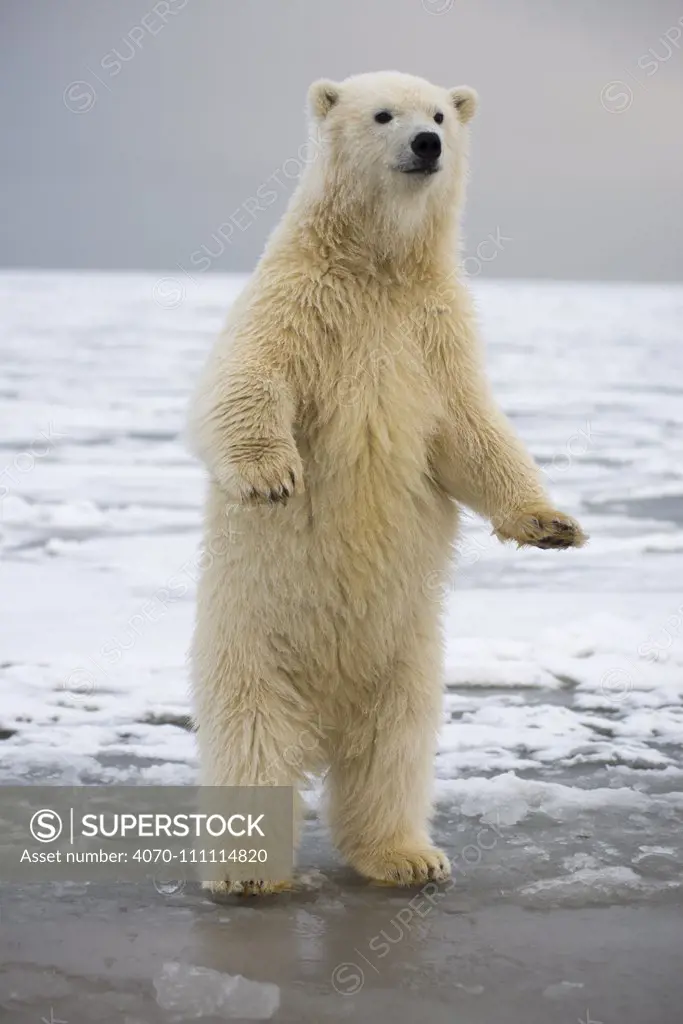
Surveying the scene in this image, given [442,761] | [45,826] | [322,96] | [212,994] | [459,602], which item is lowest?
[212,994]

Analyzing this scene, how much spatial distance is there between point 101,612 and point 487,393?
9.98 ft

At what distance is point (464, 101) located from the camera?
10.5 ft

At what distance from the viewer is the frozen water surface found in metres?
2.54

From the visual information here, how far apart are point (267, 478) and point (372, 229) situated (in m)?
0.67

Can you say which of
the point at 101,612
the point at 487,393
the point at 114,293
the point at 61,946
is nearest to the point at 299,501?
the point at 487,393

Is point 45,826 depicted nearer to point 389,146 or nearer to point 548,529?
point 548,529

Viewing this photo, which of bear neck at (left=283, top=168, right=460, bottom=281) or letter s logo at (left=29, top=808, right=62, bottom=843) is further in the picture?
letter s logo at (left=29, top=808, right=62, bottom=843)

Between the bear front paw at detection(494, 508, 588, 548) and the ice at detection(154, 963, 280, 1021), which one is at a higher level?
the bear front paw at detection(494, 508, 588, 548)

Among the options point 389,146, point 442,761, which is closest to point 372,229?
point 389,146

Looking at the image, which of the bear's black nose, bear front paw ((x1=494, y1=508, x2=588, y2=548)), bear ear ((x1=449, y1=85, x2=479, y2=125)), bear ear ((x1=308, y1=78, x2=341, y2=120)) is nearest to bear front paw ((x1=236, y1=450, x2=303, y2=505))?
bear front paw ((x1=494, y1=508, x2=588, y2=548))

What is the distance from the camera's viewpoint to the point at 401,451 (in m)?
3.00

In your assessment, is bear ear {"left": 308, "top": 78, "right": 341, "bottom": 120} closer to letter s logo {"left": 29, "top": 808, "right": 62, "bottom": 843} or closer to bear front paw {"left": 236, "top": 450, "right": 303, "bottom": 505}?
bear front paw {"left": 236, "top": 450, "right": 303, "bottom": 505}

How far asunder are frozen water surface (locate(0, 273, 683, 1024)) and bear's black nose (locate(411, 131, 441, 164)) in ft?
3.21

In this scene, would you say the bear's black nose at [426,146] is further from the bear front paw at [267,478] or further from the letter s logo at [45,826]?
the letter s logo at [45,826]
